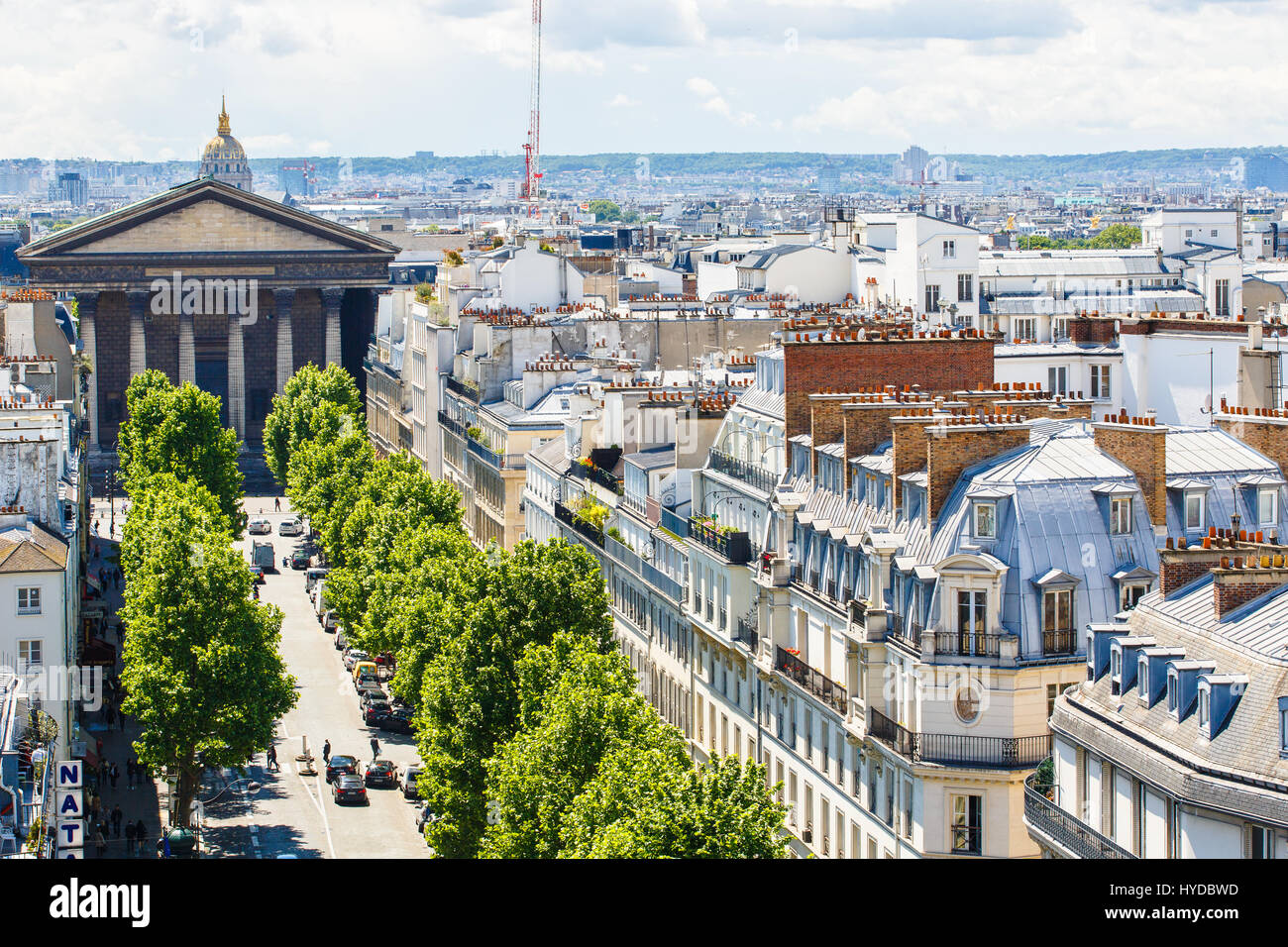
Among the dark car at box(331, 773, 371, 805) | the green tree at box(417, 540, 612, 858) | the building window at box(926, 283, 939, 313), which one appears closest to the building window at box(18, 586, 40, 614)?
the dark car at box(331, 773, 371, 805)

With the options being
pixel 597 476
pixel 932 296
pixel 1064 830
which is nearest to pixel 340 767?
pixel 597 476

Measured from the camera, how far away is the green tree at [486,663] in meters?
49.9

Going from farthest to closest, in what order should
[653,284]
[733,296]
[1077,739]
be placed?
1. [653,284]
2. [733,296]
3. [1077,739]

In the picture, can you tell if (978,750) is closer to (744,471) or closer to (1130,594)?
(1130,594)

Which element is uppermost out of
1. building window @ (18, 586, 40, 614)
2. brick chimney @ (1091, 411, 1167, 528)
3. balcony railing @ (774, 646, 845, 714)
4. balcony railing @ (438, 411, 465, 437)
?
brick chimney @ (1091, 411, 1167, 528)

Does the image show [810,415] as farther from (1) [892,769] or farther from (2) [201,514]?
(2) [201,514]

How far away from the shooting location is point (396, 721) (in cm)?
7300

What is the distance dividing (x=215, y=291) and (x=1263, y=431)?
131711 mm

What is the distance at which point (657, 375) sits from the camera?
261 ft

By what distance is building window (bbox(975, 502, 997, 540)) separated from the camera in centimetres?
3719

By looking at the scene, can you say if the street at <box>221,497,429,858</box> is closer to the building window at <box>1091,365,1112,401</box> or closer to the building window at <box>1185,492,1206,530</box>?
the building window at <box>1091,365,1112,401</box>

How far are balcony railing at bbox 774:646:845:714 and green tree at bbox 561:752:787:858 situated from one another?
460 cm
